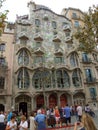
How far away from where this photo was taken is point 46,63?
3094cm

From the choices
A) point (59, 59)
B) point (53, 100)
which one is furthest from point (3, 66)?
point (59, 59)

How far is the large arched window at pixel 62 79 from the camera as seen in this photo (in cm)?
2995

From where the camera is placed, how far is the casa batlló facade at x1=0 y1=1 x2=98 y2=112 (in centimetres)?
2788

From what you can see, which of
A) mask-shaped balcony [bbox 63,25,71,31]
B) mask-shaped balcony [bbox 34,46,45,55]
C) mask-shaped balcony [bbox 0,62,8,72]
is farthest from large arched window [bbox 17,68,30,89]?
mask-shaped balcony [bbox 63,25,71,31]

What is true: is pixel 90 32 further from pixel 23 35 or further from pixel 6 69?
pixel 23 35

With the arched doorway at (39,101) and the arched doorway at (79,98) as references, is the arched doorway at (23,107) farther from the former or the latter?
the arched doorway at (79,98)

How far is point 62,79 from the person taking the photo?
99.8 feet

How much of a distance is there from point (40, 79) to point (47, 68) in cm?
253

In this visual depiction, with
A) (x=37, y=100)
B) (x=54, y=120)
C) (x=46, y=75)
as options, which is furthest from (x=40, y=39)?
(x=54, y=120)

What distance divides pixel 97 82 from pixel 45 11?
816 inches

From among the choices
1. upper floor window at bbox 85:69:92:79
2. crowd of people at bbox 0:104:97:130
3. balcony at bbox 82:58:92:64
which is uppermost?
balcony at bbox 82:58:92:64

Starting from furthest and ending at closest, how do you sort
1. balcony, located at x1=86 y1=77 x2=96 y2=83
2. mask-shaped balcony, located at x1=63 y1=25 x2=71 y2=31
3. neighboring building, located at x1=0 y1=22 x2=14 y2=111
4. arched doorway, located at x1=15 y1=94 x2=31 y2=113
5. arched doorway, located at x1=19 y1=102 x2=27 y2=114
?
mask-shaped balcony, located at x1=63 y1=25 x2=71 y2=31 < balcony, located at x1=86 y1=77 x2=96 y2=83 < arched doorway, located at x1=19 y1=102 x2=27 y2=114 < arched doorway, located at x1=15 y1=94 x2=31 y2=113 < neighboring building, located at x1=0 y1=22 x2=14 y2=111

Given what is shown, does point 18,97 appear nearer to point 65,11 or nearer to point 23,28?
point 23,28

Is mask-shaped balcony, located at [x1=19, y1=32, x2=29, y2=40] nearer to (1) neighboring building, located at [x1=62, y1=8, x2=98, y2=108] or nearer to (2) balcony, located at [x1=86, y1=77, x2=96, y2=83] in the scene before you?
(1) neighboring building, located at [x1=62, y1=8, x2=98, y2=108]
